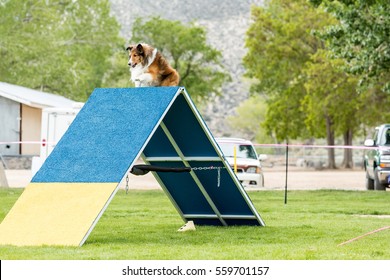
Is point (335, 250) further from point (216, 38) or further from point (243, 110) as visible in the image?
point (216, 38)

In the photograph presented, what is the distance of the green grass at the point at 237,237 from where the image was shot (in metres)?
11.7

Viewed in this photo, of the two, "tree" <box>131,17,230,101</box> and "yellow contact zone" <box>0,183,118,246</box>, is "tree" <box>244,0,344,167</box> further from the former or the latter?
"yellow contact zone" <box>0,183,118,246</box>

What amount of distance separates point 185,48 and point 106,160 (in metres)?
65.9

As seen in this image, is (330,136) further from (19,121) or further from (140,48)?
(140,48)

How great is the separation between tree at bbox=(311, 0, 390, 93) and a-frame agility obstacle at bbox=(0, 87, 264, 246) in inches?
609

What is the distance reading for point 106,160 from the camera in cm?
1277

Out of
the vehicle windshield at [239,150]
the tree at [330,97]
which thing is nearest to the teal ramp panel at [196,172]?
the vehicle windshield at [239,150]

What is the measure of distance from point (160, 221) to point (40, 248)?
5.70m

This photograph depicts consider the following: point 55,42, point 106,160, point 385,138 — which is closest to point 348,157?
point 55,42

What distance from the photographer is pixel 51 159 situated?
13.2 m

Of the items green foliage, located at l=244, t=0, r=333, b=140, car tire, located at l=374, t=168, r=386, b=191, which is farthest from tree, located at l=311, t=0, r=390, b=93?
green foliage, located at l=244, t=0, r=333, b=140

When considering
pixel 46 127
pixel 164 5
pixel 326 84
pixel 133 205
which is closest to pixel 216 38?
pixel 164 5

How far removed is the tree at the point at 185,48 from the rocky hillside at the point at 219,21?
7070 centimetres

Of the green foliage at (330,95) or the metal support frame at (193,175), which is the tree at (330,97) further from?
the metal support frame at (193,175)
